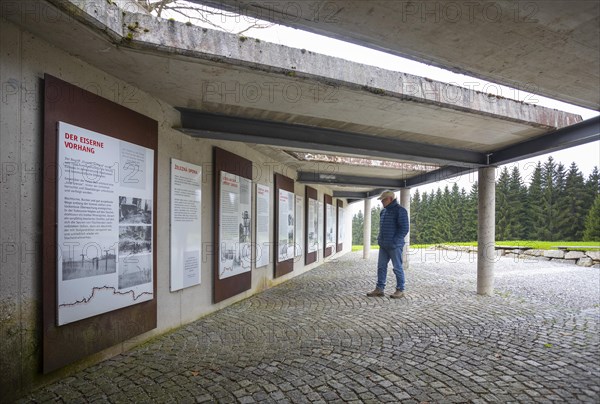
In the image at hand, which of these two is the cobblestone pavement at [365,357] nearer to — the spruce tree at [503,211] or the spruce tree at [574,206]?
the spruce tree at [574,206]

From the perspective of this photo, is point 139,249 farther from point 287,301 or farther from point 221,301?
point 287,301

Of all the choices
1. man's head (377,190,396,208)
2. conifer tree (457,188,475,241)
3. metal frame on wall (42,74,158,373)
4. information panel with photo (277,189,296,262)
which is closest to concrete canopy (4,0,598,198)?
metal frame on wall (42,74,158,373)

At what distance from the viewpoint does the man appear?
7246mm

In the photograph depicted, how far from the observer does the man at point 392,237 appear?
725 centimetres

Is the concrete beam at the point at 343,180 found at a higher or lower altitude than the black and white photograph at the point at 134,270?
higher

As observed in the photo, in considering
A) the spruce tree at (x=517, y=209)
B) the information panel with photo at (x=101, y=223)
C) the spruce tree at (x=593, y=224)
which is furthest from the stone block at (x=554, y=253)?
the spruce tree at (x=517, y=209)

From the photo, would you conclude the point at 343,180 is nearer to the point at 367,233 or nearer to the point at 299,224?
the point at 299,224

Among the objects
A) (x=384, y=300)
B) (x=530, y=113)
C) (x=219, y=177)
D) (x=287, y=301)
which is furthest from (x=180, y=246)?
(x=530, y=113)

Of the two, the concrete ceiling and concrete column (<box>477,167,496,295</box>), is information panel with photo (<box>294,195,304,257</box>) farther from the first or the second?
the concrete ceiling

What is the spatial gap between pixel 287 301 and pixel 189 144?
3.59 meters

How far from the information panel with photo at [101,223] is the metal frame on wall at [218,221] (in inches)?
64.1

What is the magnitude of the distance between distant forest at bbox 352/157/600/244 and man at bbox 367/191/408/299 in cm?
260

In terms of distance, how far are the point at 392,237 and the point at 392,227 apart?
0.21 metres

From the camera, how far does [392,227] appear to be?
734cm
